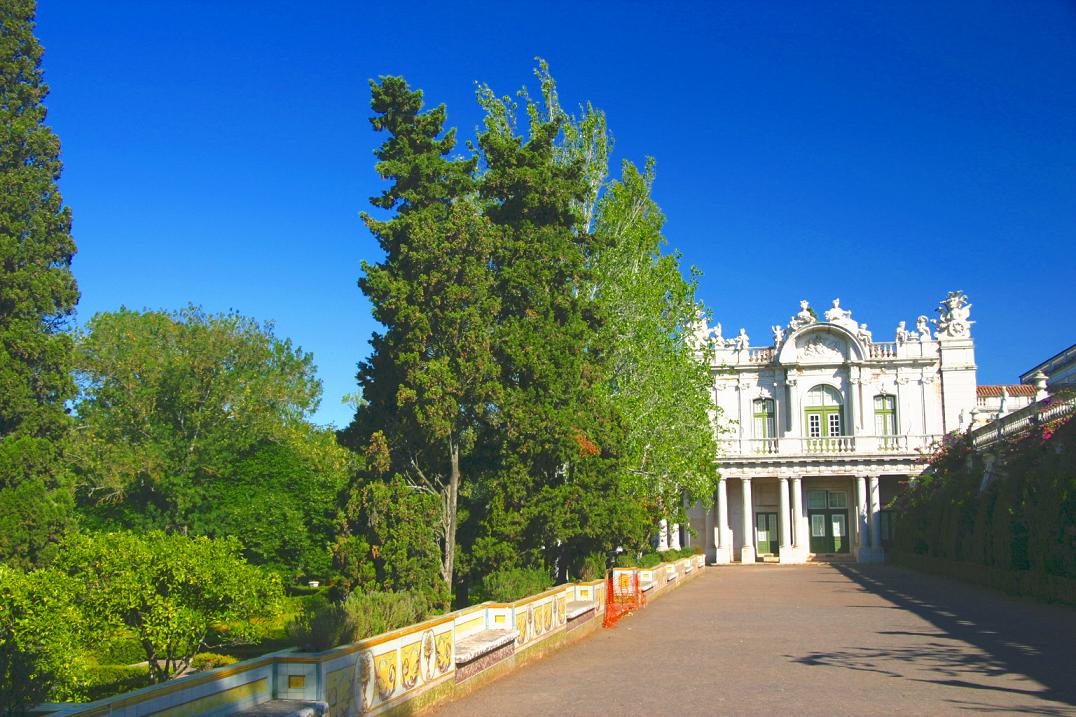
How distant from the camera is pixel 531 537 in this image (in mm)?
21188

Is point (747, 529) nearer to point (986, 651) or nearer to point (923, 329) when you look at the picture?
point (923, 329)

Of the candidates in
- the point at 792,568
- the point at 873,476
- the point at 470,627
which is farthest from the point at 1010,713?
the point at 873,476

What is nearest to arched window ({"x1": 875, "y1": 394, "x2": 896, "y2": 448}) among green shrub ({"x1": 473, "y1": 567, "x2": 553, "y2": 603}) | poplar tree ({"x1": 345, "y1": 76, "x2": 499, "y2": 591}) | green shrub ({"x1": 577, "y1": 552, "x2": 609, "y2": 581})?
green shrub ({"x1": 577, "y1": 552, "x2": 609, "y2": 581})

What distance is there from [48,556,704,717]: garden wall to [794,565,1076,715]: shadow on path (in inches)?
171

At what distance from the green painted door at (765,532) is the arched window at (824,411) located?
4.99 meters

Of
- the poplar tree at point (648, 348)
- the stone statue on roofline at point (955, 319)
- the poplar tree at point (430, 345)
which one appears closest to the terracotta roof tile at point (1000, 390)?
the stone statue on roofline at point (955, 319)

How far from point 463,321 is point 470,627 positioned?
8.76 meters

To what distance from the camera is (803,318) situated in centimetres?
5375

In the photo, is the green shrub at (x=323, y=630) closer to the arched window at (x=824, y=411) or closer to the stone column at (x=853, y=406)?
the stone column at (x=853, y=406)

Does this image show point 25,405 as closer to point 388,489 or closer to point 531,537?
point 388,489

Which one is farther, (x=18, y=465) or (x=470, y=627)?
(x=18, y=465)

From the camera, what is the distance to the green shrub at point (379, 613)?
34.3ft

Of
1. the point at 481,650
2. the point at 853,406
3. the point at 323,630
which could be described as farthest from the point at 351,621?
the point at 853,406

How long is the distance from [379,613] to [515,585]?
536 centimetres
